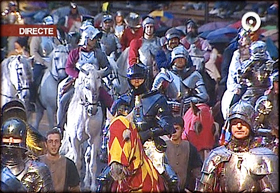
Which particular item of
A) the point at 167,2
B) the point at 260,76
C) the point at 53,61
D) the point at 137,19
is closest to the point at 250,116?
the point at 260,76

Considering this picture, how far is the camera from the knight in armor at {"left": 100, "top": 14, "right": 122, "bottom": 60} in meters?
13.7

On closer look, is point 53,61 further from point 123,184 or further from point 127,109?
point 123,184

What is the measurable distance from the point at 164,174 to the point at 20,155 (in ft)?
4.51

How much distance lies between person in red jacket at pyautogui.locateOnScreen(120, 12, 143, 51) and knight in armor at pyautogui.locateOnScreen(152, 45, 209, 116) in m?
3.09

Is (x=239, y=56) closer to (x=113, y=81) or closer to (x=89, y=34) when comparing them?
(x=113, y=81)

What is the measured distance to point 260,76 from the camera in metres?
10.4

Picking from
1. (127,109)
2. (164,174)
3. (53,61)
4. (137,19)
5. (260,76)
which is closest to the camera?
(164,174)

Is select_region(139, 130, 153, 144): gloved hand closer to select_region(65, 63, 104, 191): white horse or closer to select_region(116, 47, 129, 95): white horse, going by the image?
select_region(65, 63, 104, 191): white horse

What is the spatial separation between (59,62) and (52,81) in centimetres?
33

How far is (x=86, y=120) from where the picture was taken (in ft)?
33.9

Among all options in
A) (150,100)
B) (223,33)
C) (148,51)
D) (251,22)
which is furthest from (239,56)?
(150,100)

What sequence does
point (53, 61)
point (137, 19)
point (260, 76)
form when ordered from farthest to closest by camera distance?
1. point (137, 19)
2. point (53, 61)
3. point (260, 76)

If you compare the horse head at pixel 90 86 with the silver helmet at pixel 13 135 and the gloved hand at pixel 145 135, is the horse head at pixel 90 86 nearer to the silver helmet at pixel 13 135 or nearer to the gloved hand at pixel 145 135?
the gloved hand at pixel 145 135

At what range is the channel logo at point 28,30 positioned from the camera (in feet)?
42.2
